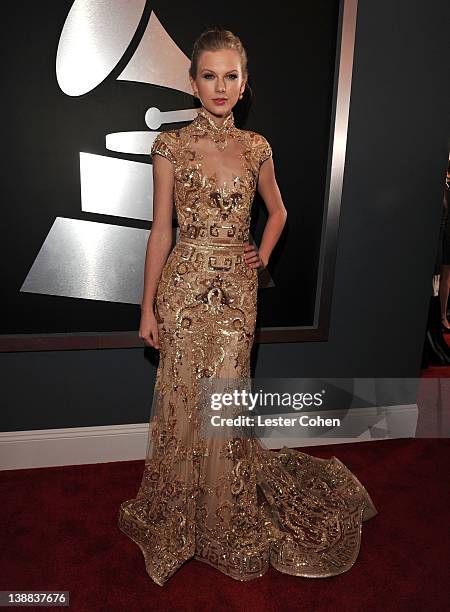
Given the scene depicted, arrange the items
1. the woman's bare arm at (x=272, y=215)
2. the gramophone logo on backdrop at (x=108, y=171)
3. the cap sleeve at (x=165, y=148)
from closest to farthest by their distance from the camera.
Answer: the cap sleeve at (x=165, y=148)
the woman's bare arm at (x=272, y=215)
the gramophone logo on backdrop at (x=108, y=171)

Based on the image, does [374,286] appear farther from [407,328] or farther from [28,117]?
[28,117]

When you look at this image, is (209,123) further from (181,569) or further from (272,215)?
(181,569)

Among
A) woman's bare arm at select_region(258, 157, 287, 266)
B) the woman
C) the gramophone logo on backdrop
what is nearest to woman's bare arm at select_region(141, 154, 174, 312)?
the woman

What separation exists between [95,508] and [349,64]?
8.64 ft

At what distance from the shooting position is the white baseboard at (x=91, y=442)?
299cm

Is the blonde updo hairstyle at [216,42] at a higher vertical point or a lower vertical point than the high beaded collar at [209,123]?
higher

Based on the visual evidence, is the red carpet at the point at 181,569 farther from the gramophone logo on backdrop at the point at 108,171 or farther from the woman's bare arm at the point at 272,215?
the woman's bare arm at the point at 272,215

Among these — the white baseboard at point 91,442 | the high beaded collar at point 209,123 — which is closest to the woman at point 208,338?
the high beaded collar at point 209,123

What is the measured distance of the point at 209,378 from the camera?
226 cm

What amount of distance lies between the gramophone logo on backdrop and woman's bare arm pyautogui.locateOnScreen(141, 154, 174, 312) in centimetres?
64

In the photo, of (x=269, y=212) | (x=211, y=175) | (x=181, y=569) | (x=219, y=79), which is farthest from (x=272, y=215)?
(x=181, y=569)

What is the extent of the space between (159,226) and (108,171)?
2.35 ft

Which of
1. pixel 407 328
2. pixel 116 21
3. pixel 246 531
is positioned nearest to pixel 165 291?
pixel 246 531

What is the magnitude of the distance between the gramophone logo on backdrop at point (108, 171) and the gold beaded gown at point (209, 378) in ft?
2.11
